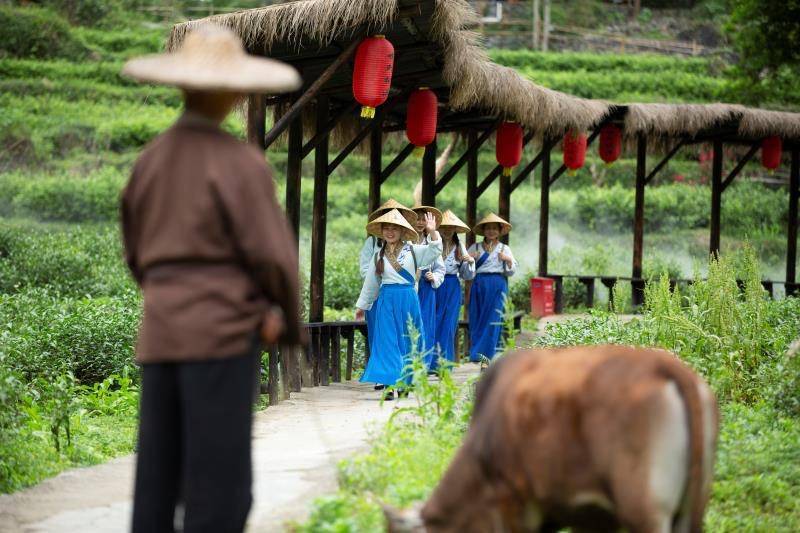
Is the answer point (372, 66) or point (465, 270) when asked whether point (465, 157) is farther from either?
point (372, 66)

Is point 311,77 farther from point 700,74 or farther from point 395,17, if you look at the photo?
point 700,74

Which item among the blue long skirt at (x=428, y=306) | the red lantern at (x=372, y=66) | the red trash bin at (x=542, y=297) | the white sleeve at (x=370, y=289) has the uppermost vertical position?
the red lantern at (x=372, y=66)

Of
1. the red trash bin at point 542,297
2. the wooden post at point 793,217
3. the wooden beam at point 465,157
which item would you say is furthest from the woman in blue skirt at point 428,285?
the wooden post at point 793,217

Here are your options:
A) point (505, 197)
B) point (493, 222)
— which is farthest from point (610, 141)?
point (493, 222)

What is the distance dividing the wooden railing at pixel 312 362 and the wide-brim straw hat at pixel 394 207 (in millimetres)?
953

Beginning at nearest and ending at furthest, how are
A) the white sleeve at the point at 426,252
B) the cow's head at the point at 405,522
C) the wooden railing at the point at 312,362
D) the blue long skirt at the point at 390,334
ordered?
the cow's head at the point at 405,522
the wooden railing at the point at 312,362
the blue long skirt at the point at 390,334
the white sleeve at the point at 426,252

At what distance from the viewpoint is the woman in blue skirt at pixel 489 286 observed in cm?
1054

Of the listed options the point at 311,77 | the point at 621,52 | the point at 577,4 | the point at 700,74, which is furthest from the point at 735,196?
the point at 311,77

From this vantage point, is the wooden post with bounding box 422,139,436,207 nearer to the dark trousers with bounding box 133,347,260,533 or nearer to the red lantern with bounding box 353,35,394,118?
the red lantern with bounding box 353,35,394,118

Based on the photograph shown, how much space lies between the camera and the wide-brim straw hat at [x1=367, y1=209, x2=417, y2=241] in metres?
8.27

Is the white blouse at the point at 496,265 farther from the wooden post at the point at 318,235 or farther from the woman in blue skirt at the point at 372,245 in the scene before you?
the wooden post at the point at 318,235

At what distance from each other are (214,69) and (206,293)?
65cm

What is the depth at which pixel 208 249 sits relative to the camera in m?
2.90

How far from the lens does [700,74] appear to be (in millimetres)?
30156
